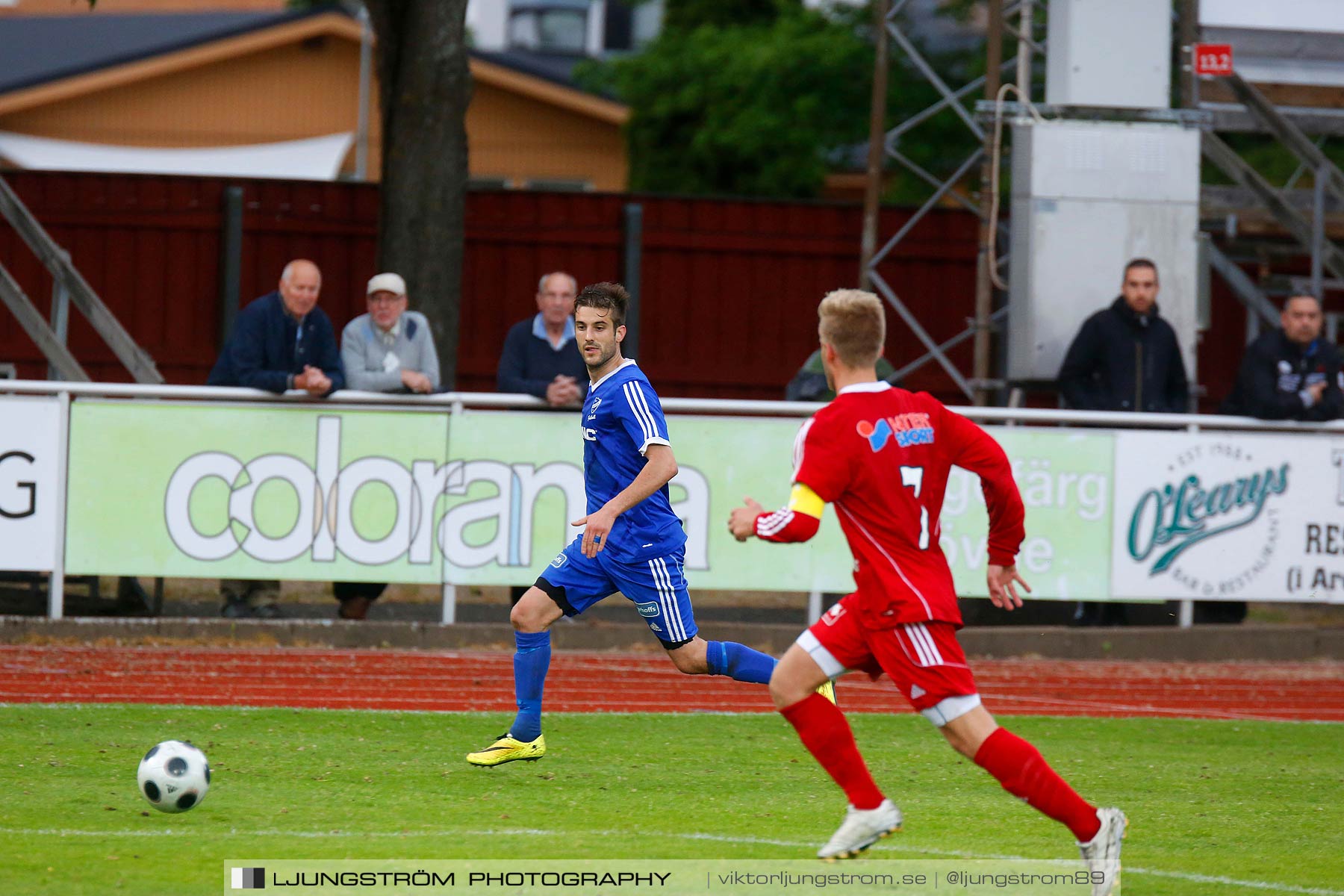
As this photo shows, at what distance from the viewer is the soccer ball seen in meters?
6.46

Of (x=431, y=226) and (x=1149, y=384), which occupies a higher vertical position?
(x=431, y=226)

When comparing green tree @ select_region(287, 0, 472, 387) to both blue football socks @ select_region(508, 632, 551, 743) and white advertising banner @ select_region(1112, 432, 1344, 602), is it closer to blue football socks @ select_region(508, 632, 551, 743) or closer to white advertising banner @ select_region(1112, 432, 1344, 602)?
white advertising banner @ select_region(1112, 432, 1344, 602)

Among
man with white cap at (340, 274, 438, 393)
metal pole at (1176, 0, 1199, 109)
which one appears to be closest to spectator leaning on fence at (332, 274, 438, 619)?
man with white cap at (340, 274, 438, 393)

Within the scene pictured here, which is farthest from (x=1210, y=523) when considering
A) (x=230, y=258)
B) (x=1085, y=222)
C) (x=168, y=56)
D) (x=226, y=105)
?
(x=226, y=105)

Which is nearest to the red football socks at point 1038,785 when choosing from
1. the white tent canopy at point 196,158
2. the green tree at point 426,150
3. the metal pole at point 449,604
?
the metal pole at point 449,604

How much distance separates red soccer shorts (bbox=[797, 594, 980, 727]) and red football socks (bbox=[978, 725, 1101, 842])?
17cm

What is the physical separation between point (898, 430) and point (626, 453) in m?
2.20

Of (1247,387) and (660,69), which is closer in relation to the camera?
(1247,387)

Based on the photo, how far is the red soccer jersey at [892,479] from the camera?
5758mm

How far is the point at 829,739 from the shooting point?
5.92 metres

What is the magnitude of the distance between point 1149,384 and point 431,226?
5.64 m

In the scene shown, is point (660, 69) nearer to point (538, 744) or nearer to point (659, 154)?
point (659, 154)

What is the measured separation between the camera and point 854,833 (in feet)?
18.8

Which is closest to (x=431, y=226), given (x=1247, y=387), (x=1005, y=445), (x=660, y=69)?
(x=1005, y=445)
